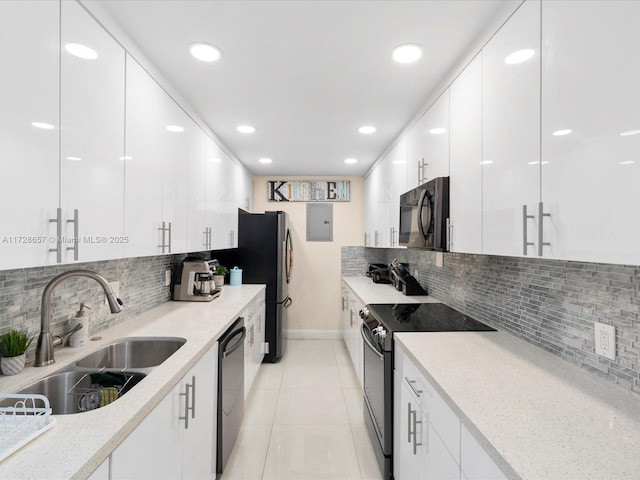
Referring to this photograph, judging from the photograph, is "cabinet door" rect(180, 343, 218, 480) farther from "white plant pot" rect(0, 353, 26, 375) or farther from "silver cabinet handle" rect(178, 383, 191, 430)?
"white plant pot" rect(0, 353, 26, 375)

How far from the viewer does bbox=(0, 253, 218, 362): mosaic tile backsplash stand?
1.32 meters

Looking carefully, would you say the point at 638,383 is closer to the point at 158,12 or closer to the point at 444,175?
the point at 444,175

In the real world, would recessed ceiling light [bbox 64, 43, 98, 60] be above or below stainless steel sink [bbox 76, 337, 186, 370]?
above

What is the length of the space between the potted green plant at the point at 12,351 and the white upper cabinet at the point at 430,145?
81.4 inches

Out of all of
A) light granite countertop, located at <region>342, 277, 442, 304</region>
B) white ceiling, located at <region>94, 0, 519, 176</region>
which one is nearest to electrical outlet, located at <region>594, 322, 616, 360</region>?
white ceiling, located at <region>94, 0, 519, 176</region>

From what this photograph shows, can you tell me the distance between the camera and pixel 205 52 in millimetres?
1687

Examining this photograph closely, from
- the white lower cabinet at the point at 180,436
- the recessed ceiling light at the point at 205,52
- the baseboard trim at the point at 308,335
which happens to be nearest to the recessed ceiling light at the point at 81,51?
the recessed ceiling light at the point at 205,52

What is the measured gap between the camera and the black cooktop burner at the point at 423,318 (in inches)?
76.5

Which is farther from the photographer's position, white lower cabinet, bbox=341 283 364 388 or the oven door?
white lower cabinet, bbox=341 283 364 388

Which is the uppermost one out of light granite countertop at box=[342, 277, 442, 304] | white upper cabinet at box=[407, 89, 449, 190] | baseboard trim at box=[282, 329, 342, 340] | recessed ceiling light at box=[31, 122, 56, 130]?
white upper cabinet at box=[407, 89, 449, 190]

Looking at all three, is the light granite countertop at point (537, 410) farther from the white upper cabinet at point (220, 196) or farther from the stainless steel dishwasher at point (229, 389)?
the white upper cabinet at point (220, 196)

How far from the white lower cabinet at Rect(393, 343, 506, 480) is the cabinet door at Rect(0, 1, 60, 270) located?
55.8 inches

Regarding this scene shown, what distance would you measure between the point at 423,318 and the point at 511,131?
4.28 ft

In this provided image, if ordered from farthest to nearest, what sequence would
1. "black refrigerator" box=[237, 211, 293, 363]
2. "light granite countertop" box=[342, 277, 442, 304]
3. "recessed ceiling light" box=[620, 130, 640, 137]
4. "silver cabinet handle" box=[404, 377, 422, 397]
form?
"black refrigerator" box=[237, 211, 293, 363] → "light granite countertop" box=[342, 277, 442, 304] → "silver cabinet handle" box=[404, 377, 422, 397] → "recessed ceiling light" box=[620, 130, 640, 137]
